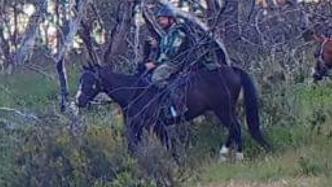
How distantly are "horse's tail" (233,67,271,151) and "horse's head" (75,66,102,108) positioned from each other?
178cm

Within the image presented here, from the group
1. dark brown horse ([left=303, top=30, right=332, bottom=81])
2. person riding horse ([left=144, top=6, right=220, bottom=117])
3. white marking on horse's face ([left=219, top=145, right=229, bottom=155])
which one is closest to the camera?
person riding horse ([left=144, top=6, right=220, bottom=117])

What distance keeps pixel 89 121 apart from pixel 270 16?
124 inches

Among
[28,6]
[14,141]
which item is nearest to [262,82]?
[14,141]

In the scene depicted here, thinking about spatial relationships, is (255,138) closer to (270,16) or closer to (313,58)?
(270,16)

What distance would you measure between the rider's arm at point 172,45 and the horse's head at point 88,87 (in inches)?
33.8

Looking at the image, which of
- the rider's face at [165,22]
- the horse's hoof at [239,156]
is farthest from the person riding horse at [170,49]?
the horse's hoof at [239,156]

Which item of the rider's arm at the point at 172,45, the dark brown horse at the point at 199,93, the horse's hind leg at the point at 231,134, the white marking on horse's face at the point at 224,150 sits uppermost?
the rider's arm at the point at 172,45

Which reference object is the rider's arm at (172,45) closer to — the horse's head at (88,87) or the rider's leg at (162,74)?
the rider's leg at (162,74)

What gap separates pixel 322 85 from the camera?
18438mm

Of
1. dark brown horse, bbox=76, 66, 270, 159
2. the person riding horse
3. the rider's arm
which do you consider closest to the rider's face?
the person riding horse

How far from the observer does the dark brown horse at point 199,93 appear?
12.8 m

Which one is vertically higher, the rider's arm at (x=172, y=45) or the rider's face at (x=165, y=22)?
the rider's face at (x=165, y=22)

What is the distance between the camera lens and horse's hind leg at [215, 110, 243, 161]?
506 inches

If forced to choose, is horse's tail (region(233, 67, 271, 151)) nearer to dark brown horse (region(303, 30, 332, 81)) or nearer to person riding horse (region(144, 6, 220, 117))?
person riding horse (region(144, 6, 220, 117))
